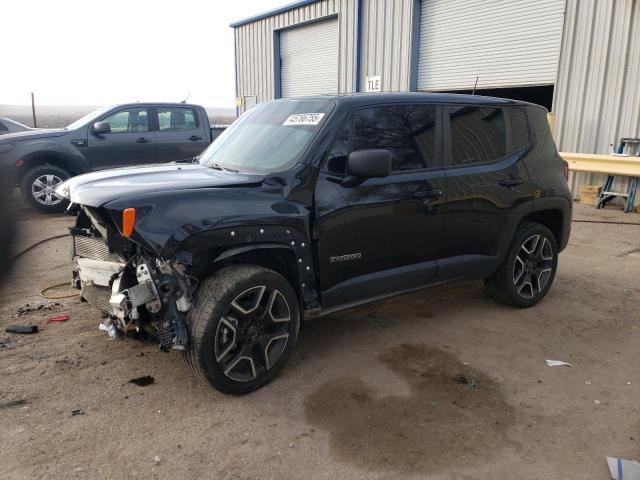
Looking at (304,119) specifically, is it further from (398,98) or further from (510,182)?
(510,182)

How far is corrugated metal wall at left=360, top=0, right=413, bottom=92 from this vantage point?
1423cm

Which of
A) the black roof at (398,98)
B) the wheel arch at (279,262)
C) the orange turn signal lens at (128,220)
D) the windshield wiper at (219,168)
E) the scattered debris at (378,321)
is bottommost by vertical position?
the scattered debris at (378,321)

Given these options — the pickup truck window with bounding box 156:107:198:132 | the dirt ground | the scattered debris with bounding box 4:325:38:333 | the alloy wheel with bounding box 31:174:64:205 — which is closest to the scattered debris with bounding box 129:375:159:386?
the dirt ground

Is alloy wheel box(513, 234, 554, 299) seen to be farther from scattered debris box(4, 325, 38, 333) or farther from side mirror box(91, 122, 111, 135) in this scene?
side mirror box(91, 122, 111, 135)

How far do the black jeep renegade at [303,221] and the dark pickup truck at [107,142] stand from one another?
5.84 m

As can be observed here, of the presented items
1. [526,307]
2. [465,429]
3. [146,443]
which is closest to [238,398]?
[146,443]

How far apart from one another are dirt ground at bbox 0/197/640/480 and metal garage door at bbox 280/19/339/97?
43.9 feet

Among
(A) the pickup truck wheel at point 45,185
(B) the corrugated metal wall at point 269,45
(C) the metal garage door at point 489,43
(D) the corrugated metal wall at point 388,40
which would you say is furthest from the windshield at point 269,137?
(B) the corrugated metal wall at point 269,45

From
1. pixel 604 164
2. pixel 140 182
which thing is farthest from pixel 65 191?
pixel 604 164

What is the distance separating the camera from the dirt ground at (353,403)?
2830mm

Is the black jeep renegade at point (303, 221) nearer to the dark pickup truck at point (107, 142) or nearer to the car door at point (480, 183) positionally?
the car door at point (480, 183)

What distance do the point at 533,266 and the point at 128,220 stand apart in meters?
3.78

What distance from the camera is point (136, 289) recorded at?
313 cm

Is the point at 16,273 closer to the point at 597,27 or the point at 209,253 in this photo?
the point at 209,253
